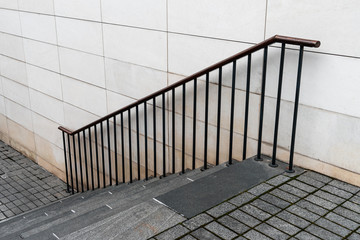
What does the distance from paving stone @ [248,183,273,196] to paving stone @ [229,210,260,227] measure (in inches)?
12.0

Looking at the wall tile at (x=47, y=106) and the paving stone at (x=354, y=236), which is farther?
the wall tile at (x=47, y=106)

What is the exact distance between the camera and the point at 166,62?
4.60 metres

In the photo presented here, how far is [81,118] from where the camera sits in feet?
20.7

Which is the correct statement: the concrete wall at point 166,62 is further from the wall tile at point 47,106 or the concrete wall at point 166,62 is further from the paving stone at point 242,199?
the paving stone at point 242,199

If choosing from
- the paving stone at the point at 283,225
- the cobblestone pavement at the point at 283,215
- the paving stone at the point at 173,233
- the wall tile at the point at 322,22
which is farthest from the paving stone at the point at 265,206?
the wall tile at the point at 322,22

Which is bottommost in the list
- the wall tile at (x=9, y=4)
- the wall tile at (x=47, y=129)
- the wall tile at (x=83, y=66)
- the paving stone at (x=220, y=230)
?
the wall tile at (x=47, y=129)

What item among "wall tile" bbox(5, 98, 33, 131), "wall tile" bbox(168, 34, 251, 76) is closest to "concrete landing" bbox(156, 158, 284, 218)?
"wall tile" bbox(168, 34, 251, 76)

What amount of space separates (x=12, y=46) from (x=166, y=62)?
4.11 m

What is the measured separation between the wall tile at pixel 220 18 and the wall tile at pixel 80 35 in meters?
1.50

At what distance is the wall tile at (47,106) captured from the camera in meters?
6.78

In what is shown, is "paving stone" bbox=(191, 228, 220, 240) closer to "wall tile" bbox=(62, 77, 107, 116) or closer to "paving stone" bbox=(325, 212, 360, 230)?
"paving stone" bbox=(325, 212, 360, 230)

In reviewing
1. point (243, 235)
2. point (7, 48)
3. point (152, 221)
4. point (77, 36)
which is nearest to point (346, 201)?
point (243, 235)

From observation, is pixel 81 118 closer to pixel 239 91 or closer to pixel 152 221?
pixel 239 91

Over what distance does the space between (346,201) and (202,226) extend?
3.70 feet
